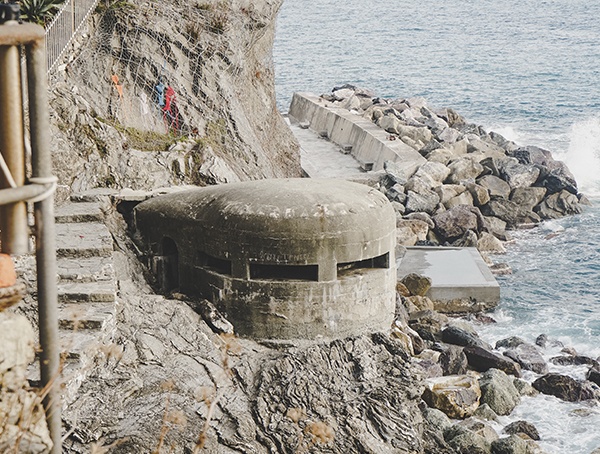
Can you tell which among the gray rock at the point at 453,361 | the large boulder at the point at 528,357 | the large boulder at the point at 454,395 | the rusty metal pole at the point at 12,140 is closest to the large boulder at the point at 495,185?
the large boulder at the point at 528,357

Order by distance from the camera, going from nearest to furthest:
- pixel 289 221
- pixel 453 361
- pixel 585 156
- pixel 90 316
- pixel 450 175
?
pixel 90 316
pixel 289 221
pixel 453 361
pixel 450 175
pixel 585 156

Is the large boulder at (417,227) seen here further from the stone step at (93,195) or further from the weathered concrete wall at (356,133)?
the stone step at (93,195)

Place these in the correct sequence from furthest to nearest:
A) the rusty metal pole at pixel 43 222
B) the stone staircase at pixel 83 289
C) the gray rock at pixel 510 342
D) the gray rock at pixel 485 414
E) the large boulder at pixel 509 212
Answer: the large boulder at pixel 509 212 < the gray rock at pixel 510 342 < the gray rock at pixel 485 414 < the stone staircase at pixel 83 289 < the rusty metal pole at pixel 43 222

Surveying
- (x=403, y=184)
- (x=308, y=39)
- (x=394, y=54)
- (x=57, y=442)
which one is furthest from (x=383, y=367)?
(x=308, y=39)

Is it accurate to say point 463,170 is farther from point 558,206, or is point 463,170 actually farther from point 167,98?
point 167,98

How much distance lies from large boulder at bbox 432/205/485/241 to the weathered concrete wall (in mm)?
4902

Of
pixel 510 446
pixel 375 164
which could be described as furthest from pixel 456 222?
pixel 510 446

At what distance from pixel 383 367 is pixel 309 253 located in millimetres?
2416

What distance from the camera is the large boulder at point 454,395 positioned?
2042 cm

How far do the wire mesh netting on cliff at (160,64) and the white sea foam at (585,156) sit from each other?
22.3 m

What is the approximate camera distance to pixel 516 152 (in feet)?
145

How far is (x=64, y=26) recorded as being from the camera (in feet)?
73.6

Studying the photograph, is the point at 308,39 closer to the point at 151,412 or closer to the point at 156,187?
the point at 156,187

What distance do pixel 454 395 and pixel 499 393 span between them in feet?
4.39
